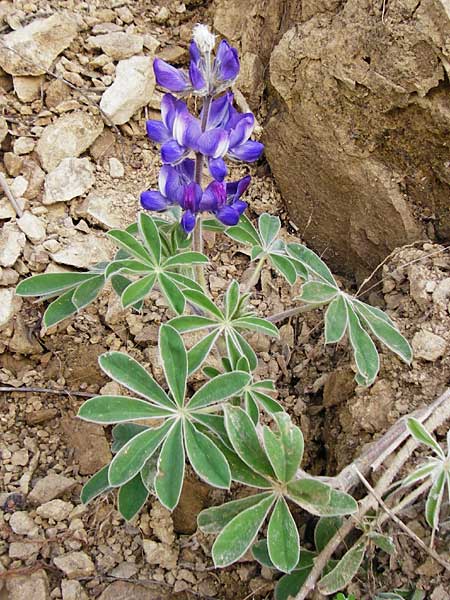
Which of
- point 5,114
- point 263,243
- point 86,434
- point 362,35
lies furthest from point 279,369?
point 5,114

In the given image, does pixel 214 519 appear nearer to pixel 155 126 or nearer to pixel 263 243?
pixel 263 243

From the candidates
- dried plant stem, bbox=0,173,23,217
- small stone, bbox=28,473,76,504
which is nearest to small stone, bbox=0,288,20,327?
dried plant stem, bbox=0,173,23,217

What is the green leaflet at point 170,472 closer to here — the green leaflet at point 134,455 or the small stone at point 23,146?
the green leaflet at point 134,455

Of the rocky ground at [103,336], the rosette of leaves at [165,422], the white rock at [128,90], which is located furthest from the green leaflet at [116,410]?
the white rock at [128,90]

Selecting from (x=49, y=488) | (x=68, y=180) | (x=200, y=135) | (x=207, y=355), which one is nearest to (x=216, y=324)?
(x=207, y=355)

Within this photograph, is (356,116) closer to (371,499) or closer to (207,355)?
(207,355)
